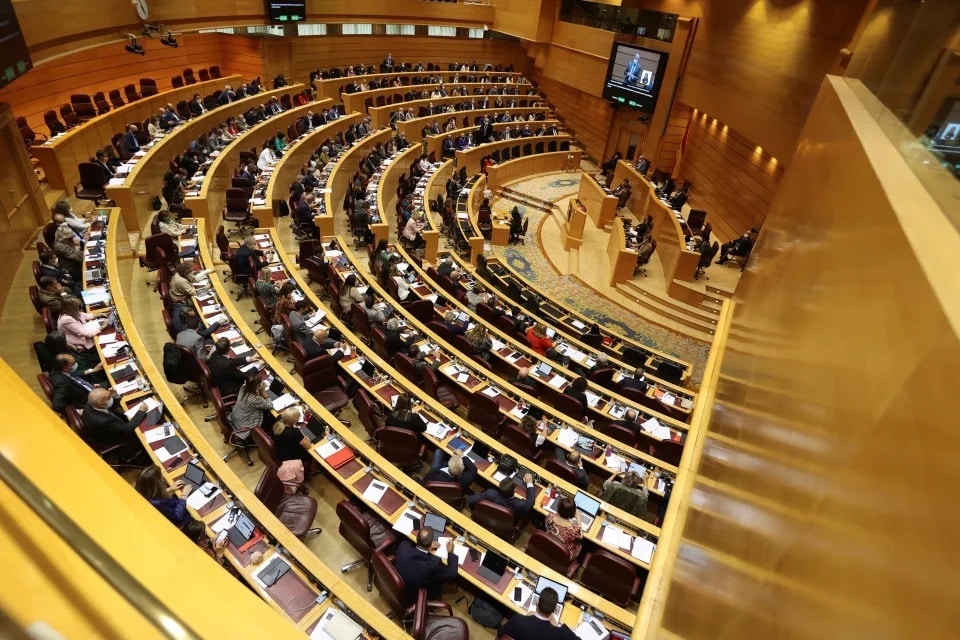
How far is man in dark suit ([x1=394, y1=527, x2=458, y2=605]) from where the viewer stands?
410 cm

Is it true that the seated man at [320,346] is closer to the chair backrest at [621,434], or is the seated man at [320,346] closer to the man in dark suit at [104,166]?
the chair backrest at [621,434]

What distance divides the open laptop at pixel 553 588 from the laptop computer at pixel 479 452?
1527 mm

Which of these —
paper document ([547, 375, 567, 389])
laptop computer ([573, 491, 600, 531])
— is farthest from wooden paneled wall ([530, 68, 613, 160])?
laptop computer ([573, 491, 600, 531])

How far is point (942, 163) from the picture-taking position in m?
1.89

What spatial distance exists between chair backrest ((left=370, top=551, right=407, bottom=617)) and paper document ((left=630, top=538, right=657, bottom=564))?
204 centimetres

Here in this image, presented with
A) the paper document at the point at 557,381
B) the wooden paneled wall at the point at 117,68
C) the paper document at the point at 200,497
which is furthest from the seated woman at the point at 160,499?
the wooden paneled wall at the point at 117,68

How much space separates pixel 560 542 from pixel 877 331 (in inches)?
144

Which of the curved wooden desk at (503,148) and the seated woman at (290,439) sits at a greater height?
the seated woman at (290,439)

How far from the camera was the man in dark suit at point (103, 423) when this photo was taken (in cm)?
472

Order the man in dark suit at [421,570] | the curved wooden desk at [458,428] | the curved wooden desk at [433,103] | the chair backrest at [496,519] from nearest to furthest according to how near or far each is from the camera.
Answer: the man in dark suit at [421,570]
the chair backrest at [496,519]
the curved wooden desk at [458,428]
the curved wooden desk at [433,103]

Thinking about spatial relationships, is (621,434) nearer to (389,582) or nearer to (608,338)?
(608,338)

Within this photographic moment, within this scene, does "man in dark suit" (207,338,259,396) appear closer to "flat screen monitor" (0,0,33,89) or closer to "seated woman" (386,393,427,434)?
"seated woman" (386,393,427,434)

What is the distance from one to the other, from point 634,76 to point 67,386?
53.6 ft

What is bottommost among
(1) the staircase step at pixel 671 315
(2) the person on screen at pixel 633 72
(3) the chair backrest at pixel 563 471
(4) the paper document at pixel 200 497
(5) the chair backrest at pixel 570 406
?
(1) the staircase step at pixel 671 315
